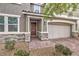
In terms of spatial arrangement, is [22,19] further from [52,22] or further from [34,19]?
[52,22]

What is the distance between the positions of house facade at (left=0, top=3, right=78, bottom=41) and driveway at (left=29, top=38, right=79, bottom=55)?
6 cm

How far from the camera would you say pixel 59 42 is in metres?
2.14

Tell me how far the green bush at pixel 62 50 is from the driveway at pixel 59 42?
0.15 feet

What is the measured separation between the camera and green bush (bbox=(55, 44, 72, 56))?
2.09m

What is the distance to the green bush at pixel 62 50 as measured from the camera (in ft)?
6.86

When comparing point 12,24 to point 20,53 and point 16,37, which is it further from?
point 20,53

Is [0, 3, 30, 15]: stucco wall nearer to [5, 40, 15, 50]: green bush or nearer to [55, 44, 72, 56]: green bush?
[5, 40, 15, 50]: green bush

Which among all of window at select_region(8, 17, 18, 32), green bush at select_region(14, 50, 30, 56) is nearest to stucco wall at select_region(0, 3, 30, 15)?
window at select_region(8, 17, 18, 32)

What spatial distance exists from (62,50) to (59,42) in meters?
0.13

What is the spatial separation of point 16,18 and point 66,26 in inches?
30.5

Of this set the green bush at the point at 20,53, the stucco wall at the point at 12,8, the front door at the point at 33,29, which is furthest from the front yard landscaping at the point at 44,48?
the stucco wall at the point at 12,8

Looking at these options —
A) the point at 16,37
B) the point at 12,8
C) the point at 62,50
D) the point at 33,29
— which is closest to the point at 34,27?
the point at 33,29

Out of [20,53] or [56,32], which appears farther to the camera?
[56,32]

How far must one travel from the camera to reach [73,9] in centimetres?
210
